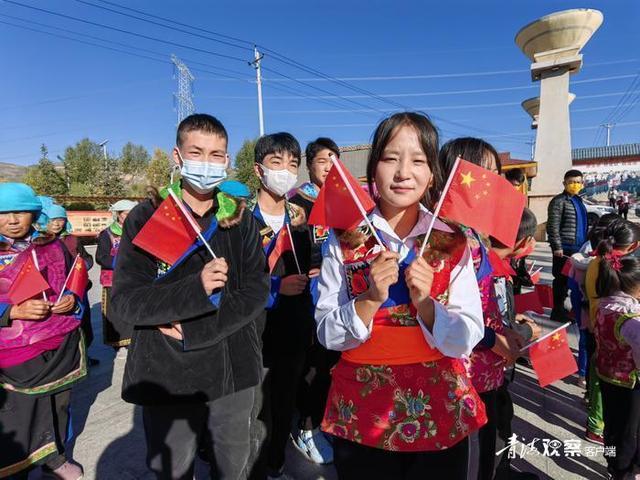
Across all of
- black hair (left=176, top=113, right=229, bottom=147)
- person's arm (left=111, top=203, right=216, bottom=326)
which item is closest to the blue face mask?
black hair (left=176, top=113, right=229, bottom=147)

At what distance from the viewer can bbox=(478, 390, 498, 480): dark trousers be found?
1.75 metres

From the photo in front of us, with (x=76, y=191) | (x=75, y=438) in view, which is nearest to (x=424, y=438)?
(x=75, y=438)

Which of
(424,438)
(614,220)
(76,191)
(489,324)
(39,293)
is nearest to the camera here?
(424,438)

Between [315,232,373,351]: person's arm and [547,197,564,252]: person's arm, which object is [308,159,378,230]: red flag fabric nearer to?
[315,232,373,351]: person's arm

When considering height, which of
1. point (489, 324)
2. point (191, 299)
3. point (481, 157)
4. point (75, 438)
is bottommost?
point (75, 438)

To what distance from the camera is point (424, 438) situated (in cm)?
129

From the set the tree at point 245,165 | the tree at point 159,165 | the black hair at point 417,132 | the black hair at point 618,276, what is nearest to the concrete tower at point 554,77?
the black hair at point 618,276

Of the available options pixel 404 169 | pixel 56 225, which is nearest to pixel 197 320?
pixel 404 169

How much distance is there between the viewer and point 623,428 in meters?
2.21

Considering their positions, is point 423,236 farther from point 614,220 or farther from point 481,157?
point 614,220

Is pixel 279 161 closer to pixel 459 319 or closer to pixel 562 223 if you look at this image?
pixel 459 319

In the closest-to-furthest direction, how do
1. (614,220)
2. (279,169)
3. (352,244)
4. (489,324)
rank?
(352,244), (489,324), (279,169), (614,220)

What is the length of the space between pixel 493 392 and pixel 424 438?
675 millimetres

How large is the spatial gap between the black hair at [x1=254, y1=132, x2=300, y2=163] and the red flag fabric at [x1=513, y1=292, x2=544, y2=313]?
5.76ft
